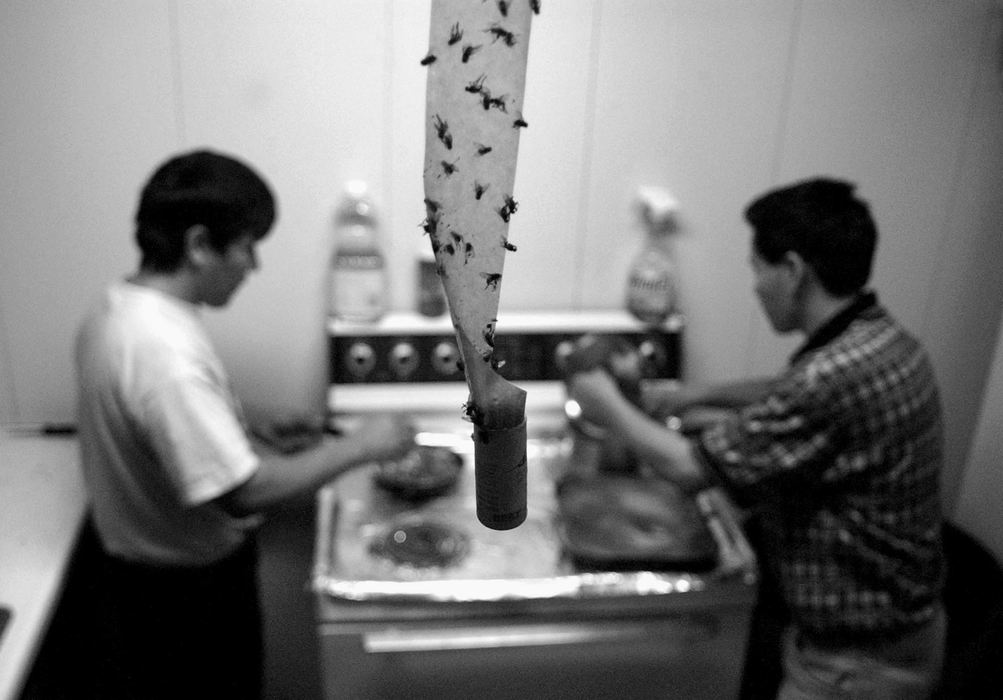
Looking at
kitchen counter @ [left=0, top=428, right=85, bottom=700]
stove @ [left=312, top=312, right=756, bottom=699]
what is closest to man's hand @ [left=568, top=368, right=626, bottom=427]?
stove @ [left=312, top=312, right=756, bottom=699]

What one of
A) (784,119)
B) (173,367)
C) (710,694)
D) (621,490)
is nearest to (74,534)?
(173,367)

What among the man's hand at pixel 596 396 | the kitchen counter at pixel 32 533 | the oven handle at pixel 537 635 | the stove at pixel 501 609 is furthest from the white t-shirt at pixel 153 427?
the man's hand at pixel 596 396

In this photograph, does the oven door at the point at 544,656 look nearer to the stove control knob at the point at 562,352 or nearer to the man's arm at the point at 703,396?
the man's arm at the point at 703,396

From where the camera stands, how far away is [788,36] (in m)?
1.74

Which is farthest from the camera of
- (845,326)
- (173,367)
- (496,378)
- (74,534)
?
(74,534)

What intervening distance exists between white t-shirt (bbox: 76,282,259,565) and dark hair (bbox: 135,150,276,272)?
0.08 m

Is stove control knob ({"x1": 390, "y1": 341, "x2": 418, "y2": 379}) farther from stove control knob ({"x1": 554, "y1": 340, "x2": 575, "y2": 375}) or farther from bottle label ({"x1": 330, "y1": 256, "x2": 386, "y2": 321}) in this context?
stove control knob ({"x1": 554, "y1": 340, "x2": 575, "y2": 375})

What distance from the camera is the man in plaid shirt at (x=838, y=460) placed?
123 centimetres

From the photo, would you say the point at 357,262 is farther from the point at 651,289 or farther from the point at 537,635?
the point at 537,635

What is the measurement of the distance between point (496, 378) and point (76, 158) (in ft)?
5.69

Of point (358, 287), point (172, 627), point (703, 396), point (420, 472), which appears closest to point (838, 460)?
point (703, 396)

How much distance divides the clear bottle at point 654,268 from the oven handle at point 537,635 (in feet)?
2.31

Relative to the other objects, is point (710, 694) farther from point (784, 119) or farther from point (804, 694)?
point (784, 119)

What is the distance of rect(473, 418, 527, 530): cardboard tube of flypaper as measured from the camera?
202 mm
